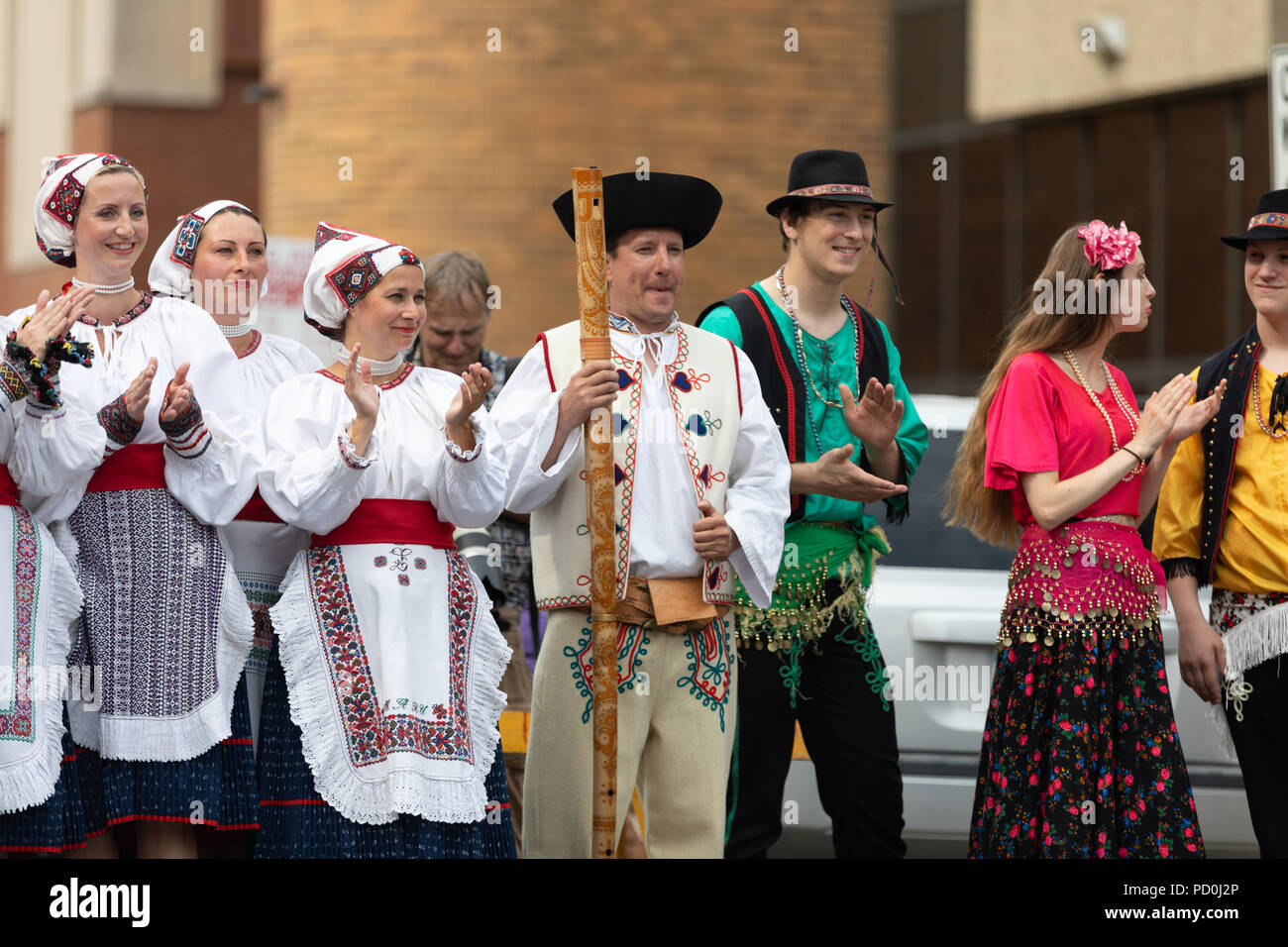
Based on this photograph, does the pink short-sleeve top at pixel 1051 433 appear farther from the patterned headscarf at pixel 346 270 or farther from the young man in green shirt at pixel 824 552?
the patterned headscarf at pixel 346 270

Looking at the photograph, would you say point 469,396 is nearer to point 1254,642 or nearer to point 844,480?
point 844,480

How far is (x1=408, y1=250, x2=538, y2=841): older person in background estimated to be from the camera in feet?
20.1

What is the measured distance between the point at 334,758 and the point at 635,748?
786 mm

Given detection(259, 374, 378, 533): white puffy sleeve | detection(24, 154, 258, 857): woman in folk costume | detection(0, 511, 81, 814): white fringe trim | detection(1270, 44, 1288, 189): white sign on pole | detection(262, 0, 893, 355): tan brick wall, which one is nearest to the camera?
detection(0, 511, 81, 814): white fringe trim

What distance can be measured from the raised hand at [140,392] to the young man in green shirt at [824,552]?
1689 mm

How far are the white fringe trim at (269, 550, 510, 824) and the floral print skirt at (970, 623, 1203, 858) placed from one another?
4.76 ft

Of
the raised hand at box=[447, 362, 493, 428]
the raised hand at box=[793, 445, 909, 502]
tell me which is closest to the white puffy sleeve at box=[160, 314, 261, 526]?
the raised hand at box=[447, 362, 493, 428]

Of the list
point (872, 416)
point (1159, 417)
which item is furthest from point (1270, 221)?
point (872, 416)

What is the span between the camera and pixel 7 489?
4.66 meters

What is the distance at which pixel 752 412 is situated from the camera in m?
5.16

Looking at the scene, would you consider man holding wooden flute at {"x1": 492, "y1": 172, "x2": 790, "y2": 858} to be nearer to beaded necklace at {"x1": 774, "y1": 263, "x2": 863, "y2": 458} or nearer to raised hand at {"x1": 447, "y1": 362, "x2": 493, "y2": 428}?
raised hand at {"x1": 447, "y1": 362, "x2": 493, "y2": 428}
